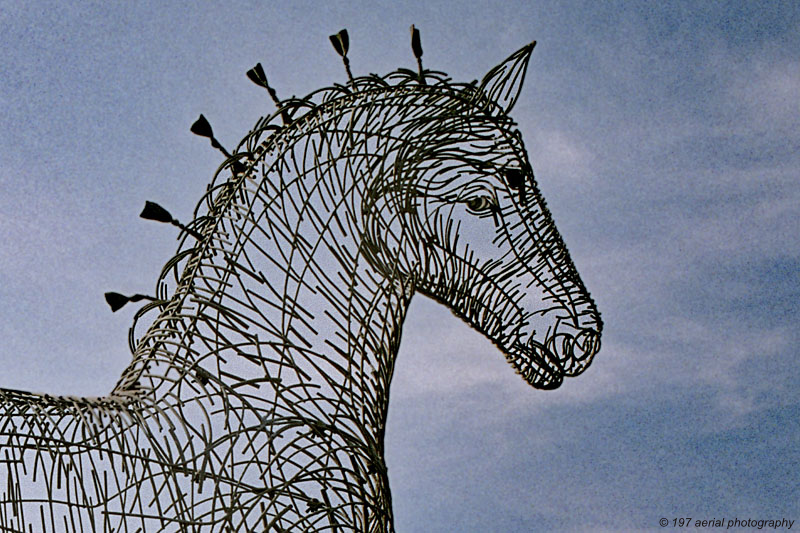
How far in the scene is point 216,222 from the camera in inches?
96.6

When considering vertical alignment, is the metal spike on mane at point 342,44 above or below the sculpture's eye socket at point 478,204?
above

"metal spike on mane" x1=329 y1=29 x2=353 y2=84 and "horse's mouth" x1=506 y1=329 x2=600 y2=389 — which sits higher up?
"metal spike on mane" x1=329 y1=29 x2=353 y2=84

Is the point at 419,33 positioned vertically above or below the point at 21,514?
above

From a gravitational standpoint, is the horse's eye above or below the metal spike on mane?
below

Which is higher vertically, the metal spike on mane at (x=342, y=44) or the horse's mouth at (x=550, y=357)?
the metal spike on mane at (x=342, y=44)

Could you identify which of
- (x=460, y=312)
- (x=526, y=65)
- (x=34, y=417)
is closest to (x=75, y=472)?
(x=34, y=417)

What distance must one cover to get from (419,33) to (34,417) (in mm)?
1544

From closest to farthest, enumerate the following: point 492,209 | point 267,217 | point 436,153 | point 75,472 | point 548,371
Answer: point 75,472, point 267,217, point 436,153, point 492,209, point 548,371

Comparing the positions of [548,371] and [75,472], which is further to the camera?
[548,371]

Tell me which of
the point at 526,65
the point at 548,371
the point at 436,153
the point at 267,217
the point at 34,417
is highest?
the point at 526,65

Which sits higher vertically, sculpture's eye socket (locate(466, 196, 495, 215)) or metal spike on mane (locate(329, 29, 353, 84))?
metal spike on mane (locate(329, 29, 353, 84))

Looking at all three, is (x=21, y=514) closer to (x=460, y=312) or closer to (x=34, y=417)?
(x=34, y=417)

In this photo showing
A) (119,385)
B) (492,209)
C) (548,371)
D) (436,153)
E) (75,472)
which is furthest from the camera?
(548,371)

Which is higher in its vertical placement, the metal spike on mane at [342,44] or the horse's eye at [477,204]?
the metal spike on mane at [342,44]
